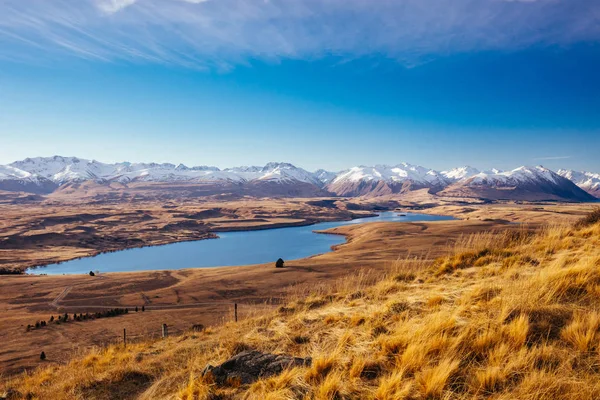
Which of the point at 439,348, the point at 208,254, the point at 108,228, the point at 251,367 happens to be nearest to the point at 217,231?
the point at 108,228

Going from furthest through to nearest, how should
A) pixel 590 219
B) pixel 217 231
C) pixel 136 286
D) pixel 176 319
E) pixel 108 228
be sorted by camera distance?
pixel 217 231
pixel 108 228
pixel 136 286
pixel 176 319
pixel 590 219

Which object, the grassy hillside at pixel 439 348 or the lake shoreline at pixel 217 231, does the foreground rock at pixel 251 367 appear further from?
the lake shoreline at pixel 217 231

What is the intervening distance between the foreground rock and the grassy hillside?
Answer: 197 mm

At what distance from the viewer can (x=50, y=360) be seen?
1739 cm

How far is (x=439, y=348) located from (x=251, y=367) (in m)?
2.68

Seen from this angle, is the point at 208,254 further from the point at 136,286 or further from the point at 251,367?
the point at 251,367

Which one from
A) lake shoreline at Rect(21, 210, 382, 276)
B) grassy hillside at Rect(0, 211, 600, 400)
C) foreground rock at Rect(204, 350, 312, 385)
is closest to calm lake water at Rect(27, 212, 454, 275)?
lake shoreline at Rect(21, 210, 382, 276)

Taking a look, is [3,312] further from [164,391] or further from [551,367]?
[551,367]

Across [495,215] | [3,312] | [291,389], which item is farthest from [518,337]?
[495,215]

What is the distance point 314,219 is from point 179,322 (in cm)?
12088

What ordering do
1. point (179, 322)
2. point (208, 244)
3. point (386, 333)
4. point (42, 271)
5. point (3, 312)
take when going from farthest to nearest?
point (208, 244), point (42, 271), point (3, 312), point (179, 322), point (386, 333)

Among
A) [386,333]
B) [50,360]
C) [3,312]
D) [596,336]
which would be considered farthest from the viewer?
[3,312]

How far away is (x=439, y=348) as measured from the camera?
4020mm

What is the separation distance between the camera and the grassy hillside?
11.1ft
